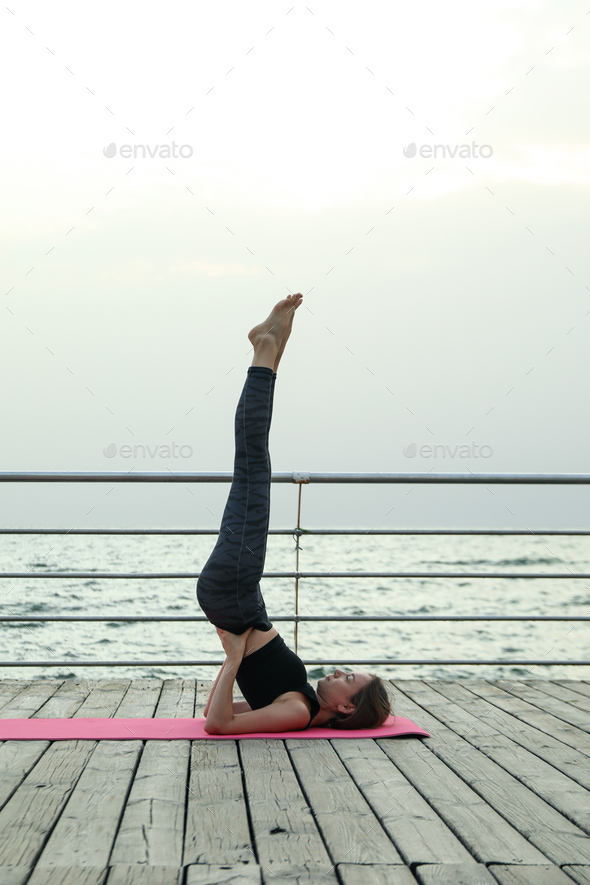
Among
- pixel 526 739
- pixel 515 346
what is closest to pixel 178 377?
pixel 526 739

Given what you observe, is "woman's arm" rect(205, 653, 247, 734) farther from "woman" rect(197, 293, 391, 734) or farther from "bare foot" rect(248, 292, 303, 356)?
"bare foot" rect(248, 292, 303, 356)

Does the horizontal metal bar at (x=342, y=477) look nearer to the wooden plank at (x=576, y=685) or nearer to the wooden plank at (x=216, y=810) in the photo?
the wooden plank at (x=576, y=685)

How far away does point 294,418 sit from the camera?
10.5ft

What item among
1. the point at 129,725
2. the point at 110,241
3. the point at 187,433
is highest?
the point at 110,241

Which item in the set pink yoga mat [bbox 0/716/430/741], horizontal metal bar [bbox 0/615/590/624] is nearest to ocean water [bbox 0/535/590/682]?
horizontal metal bar [bbox 0/615/590/624]

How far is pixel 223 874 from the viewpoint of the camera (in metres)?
1.19

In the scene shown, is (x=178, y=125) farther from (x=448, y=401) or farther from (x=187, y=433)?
(x=448, y=401)

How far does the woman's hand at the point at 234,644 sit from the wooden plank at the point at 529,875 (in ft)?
3.61

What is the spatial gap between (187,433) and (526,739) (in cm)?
176

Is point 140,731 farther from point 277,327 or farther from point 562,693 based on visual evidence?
point 562,693

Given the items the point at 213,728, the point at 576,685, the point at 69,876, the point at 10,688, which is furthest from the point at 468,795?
the point at 10,688

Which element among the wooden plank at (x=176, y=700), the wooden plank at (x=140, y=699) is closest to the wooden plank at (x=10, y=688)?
the wooden plank at (x=140, y=699)

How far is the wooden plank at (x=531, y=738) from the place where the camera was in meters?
1.88

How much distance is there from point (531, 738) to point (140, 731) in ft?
4.15
